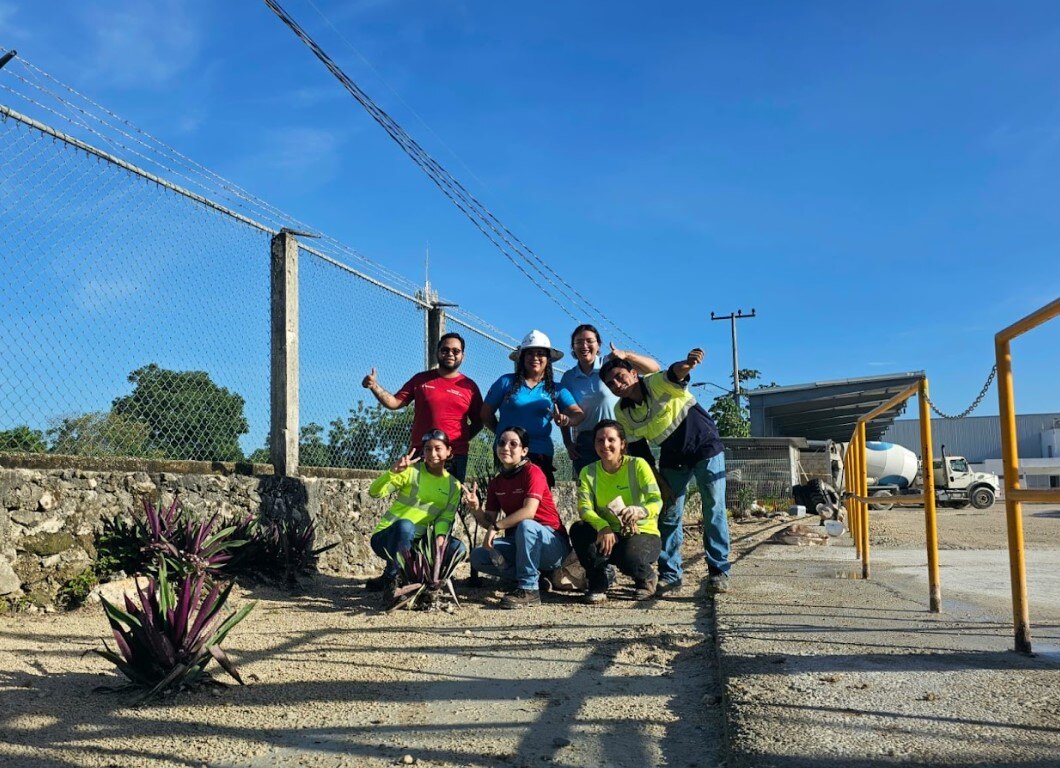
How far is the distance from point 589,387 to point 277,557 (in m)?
2.32

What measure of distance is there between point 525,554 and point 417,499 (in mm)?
757

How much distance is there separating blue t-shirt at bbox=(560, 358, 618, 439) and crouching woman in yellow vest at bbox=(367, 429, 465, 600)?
986 millimetres

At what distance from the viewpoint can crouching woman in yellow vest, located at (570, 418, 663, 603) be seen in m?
5.20

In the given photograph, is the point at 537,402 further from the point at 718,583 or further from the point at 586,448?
the point at 718,583

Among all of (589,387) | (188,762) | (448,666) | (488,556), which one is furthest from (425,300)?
(188,762)

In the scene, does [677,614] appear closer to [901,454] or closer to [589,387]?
[589,387]

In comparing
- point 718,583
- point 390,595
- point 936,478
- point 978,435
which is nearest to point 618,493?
point 718,583

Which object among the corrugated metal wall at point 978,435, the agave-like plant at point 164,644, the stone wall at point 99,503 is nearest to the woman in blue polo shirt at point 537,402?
the stone wall at point 99,503

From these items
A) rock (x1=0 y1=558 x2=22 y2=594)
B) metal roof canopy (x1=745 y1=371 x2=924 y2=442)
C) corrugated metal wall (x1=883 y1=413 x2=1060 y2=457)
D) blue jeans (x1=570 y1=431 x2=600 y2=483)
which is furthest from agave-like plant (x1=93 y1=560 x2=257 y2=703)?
corrugated metal wall (x1=883 y1=413 x2=1060 y2=457)

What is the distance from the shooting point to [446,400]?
5.87 metres

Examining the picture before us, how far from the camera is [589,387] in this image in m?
5.90

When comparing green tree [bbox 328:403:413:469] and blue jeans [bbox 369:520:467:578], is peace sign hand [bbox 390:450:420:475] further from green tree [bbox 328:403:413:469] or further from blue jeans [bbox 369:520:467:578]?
green tree [bbox 328:403:413:469]

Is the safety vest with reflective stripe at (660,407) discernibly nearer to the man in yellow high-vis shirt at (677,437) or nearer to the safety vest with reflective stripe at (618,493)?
the man in yellow high-vis shirt at (677,437)

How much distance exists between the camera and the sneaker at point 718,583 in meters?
5.19
